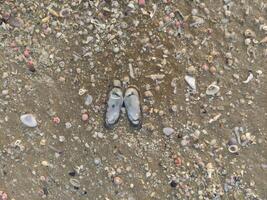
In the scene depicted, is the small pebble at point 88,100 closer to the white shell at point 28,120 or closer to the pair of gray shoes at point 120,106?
the pair of gray shoes at point 120,106

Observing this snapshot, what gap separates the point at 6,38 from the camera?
17.8 ft

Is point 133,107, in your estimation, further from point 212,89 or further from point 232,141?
point 232,141

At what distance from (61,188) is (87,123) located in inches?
22.7

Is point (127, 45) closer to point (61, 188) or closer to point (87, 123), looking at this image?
point (87, 123)

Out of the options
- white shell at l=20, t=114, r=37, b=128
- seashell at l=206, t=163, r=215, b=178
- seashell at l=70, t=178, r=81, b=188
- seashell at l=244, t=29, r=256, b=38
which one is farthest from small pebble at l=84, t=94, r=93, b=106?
seashell at l=244, t=29, r=256, b=38

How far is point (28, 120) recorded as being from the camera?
5379mm

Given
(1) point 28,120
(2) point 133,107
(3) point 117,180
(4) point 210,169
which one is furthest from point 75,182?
(4) point 210,169

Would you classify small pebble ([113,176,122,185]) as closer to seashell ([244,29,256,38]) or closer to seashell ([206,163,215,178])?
seashell ([206,163,215,178])

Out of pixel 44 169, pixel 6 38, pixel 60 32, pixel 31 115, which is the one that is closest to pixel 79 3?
pixel 60 32

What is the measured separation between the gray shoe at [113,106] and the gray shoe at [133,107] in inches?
2.3

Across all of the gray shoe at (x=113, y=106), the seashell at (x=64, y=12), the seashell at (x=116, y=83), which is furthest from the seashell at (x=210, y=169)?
the seashell at (x=64, y=12)

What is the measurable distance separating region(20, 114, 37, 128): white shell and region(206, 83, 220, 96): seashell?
56.4 inches

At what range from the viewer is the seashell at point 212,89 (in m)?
5.39

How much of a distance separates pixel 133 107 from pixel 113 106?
163 mm
